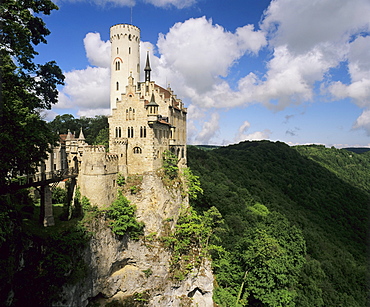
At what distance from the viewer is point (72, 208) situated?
1171 inches

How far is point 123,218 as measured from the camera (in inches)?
1287

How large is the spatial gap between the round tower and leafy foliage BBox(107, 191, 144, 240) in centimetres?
1562

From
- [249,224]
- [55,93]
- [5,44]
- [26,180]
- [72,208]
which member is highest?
[5,44]

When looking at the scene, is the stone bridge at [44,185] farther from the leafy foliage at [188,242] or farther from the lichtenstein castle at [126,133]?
the leafy foliage at [188,242]

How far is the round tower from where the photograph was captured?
4034 centimetres

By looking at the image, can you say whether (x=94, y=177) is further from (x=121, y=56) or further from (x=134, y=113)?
(x=121, y=56)

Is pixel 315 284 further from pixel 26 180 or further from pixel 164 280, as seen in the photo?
pixel 26 180

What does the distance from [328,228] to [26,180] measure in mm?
73581

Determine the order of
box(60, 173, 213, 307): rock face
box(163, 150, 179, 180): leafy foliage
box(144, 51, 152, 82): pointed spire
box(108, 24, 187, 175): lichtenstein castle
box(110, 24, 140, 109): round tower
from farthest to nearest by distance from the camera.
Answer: box(144, 51, 152, 82): pointed spire → box(110, 24, 140, 109): round tower → box(163, 150, 179, 180): leafy foliage → box(108, 24, 187, 175): lichtenstein castle → box(60, 173, 213, 307): rock face

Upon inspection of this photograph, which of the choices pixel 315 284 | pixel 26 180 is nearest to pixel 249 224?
pixel 315 284

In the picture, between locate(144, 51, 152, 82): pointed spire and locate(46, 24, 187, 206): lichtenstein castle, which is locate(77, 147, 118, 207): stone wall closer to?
locate(46, 24, 187, 206): lichtenstein castle

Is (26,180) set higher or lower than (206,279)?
higher

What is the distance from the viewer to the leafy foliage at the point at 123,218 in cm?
3188

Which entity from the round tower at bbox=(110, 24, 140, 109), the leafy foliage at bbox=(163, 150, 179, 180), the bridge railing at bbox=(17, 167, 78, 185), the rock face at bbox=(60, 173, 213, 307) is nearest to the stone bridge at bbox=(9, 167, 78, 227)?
the bridge railing at bbox=(17, 167, 78, 185)
